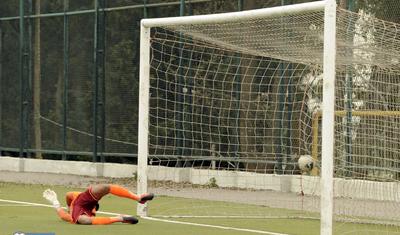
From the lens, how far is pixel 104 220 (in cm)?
1273

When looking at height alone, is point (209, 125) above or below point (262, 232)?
above

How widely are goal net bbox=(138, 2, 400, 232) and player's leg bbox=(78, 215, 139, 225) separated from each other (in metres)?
1.85

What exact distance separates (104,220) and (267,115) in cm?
757

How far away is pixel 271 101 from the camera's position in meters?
19.8

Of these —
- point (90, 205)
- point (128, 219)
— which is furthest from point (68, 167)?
point (128, 219)

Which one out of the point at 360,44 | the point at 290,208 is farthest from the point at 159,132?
the point at 360,44

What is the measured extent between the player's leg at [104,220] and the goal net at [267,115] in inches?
72.8

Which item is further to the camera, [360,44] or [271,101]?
[271,101]

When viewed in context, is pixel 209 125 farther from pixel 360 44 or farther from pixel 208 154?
pixel 360 44

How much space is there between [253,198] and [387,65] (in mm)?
4740

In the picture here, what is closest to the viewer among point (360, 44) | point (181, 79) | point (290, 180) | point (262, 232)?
point (262, 232)

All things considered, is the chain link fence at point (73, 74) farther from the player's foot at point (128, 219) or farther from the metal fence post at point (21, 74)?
the player's foot at point (128, 219)

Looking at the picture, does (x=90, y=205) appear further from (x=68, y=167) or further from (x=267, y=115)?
(x=68, y=167)

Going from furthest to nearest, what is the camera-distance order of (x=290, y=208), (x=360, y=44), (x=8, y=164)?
(x=8, y=164) → (x=290, y=208) → (x=360, y=44)
